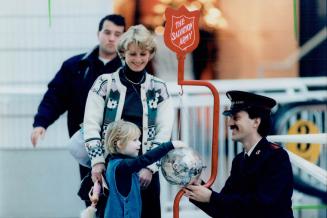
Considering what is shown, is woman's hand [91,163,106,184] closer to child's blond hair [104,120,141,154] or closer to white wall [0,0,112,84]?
child's blond hair [104,120,141,154]

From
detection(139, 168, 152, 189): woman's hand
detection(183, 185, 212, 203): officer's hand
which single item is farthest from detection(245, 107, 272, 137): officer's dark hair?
detection(139, 168, 152, 189): woman's hand

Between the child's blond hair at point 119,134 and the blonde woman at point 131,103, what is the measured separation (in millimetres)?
123

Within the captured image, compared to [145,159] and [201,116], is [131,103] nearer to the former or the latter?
[145,159]

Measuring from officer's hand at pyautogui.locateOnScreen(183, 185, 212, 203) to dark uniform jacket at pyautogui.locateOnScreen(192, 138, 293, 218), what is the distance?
3 cm

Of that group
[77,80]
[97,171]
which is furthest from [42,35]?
[97,171]

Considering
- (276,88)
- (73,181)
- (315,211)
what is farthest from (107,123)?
(315,211)

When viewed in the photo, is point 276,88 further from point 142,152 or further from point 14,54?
point 14,54

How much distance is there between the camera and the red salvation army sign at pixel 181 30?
12.6ft

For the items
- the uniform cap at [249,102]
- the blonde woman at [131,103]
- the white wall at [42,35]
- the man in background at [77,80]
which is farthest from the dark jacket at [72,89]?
the uniform cap at [249,102]

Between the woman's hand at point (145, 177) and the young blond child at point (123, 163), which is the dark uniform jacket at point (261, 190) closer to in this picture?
the woman's hand at point (145, 177)

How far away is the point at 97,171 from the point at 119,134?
290 millimetres

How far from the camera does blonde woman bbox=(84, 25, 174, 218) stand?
379cm

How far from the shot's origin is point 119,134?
3.62 meters

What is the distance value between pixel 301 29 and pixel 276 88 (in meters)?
0.42
